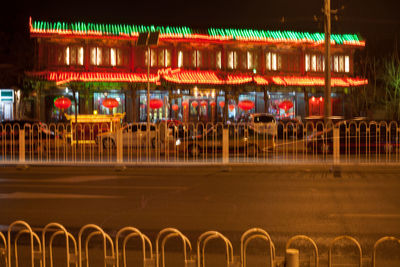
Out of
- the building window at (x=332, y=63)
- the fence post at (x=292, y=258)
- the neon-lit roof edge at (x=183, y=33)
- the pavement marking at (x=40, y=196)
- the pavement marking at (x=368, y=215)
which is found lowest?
the pavement marking at (x=368, y=215)

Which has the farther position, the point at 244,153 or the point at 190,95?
the point at 190,95

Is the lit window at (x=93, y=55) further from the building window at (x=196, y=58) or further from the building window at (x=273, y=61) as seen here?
the building window at (x=273, y=61)

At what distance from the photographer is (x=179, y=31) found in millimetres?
35406

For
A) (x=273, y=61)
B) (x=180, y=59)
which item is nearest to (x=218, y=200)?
(x=180, y=59)

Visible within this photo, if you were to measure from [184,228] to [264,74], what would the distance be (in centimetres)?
2964

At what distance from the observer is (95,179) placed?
14859mm

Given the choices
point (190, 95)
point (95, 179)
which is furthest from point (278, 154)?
point (190, 95)

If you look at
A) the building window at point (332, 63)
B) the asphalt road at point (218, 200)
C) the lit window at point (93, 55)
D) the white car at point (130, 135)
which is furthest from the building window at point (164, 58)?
the asphalt road at point (218, 200)

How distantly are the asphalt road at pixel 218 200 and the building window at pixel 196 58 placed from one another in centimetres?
2021

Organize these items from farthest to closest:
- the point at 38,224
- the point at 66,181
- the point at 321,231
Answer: the point at 66,181
the point at 38,224
the point at 321,231

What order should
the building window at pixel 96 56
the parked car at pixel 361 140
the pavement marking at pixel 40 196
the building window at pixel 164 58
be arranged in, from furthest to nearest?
the building window at pixel 164 58 < the building window at pixel 96 56 < the parked car at pixel 361 140 < the pavement marking at pixel 40 196

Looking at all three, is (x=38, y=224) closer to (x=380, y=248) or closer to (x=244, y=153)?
(x=380, y=248)

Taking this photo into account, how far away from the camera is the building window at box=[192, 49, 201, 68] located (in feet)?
119

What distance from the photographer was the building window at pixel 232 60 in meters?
36.9
